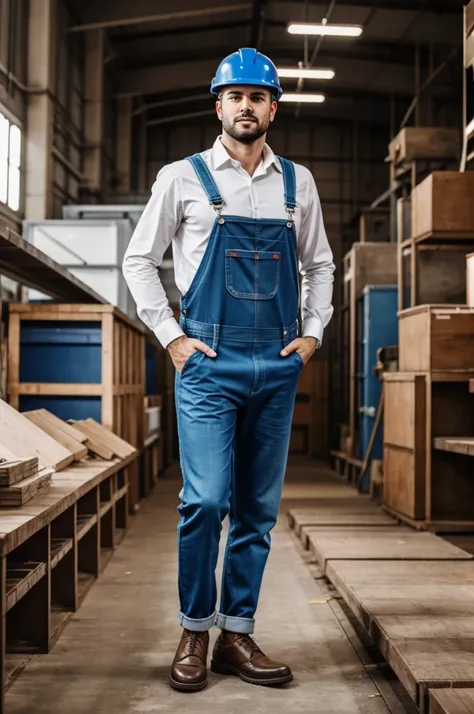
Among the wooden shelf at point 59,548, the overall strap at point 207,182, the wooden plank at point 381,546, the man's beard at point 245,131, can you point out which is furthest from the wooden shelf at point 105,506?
the man's beard at point 245,131

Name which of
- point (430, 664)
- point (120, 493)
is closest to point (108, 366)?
point (120, 493)

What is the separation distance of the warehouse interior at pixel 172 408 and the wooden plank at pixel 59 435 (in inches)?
1.2

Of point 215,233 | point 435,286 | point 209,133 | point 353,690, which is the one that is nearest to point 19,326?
point 435,286

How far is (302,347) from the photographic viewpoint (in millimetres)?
3049

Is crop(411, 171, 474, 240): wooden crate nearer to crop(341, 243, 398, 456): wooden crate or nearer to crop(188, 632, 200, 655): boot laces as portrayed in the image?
crop(188, 632, 200, 655): boot laces

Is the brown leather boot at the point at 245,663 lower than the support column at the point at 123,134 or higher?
lower

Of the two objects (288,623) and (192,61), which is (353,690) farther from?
(192,61)

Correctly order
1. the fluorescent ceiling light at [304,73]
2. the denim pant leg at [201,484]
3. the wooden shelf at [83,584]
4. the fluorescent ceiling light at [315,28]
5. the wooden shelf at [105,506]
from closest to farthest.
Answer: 1. the denim pant leg at [201,484]
2. the wooden shelf at [83,584]
3. the wooden shelf at [105,506]
4. the fluorescent ceiling light at [315,28]
5. the fluorescent ceiling light at [304,73]

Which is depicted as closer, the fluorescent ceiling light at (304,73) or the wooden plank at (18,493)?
the wooden plank at (18,493)

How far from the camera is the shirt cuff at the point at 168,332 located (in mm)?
2936

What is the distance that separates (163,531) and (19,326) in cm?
185

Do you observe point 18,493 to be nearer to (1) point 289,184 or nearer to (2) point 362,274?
(1) point 289,184

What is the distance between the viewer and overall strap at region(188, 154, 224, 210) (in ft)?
9.73

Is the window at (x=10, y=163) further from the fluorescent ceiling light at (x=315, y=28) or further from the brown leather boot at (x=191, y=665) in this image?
the brown leather boot at (x=191, y=665)
